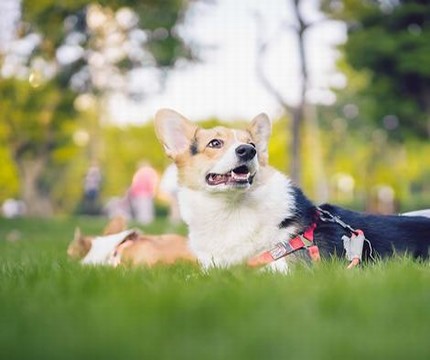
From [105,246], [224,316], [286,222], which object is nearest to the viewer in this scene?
[224,316]

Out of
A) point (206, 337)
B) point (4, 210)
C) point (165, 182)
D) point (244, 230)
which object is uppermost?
point (206, 337)

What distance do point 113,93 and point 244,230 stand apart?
2530 cm

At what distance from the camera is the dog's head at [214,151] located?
16.4 ft

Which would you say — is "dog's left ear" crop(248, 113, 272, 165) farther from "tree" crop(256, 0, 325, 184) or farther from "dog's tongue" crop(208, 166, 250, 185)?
"tree" crop(256, 0, 325, 184)

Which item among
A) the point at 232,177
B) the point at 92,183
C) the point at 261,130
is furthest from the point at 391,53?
the point at 232,177

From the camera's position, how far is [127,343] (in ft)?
7.71

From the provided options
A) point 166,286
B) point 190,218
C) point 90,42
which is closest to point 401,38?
point 90,42

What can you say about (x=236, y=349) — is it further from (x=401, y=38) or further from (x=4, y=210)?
(x=4, y=210)

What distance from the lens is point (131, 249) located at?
6645mm

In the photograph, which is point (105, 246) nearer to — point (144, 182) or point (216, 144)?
point (216, 144)

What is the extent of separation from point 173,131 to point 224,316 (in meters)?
2.97

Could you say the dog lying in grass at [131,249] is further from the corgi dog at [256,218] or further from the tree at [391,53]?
the tree at [391,53]

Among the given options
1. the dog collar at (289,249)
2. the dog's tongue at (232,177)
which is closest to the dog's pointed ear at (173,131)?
the dog's tongue at (232,177)

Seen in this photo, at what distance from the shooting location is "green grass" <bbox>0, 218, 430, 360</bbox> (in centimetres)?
229
